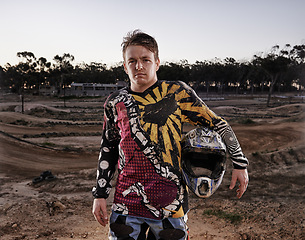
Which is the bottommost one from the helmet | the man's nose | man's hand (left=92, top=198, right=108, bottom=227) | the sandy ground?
the sandy ground

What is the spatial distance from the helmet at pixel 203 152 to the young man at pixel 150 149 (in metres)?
0.06

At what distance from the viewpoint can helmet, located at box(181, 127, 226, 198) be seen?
6.02 ft

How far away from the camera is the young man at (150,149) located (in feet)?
5.87

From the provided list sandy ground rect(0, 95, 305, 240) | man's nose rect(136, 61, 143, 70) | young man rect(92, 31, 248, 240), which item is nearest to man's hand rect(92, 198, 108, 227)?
young man rect(92, 31, 248, 240)

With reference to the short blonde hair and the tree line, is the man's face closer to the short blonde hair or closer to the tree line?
the short blonde hair

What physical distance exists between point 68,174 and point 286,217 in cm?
736

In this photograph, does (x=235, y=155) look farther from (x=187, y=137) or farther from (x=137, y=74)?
(x=137, y=74)

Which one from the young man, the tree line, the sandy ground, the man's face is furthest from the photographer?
the tree line

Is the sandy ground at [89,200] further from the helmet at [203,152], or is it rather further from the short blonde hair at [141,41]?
the short blonde hair at [141,41]

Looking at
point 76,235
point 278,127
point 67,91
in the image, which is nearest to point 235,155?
point 76,235

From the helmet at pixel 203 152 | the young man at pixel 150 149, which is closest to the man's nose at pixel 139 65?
the young man at pixel 150 149

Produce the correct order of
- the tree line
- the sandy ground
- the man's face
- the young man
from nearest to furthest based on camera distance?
the young man
the man's face
the sandy ground
the tree line

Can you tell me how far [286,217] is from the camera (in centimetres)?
512

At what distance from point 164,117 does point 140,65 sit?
0.44 m
